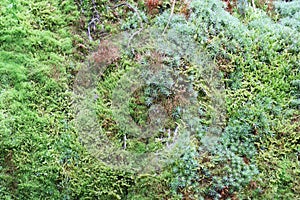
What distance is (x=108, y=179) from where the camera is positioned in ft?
11.5

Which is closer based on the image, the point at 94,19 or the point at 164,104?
the point at 164,104

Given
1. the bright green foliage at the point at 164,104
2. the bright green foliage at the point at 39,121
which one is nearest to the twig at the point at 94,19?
the bright green foliage at the point at 164,104

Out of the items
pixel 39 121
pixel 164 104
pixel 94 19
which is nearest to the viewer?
pixel 39 121

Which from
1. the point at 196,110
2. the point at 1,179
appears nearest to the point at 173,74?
the point at 196,110

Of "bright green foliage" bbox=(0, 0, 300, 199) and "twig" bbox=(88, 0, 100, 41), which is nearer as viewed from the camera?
"bright green foliage" bbox=(0, 0, 300, 199)

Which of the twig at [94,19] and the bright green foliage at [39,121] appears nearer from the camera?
the bright green foliage at [39,121]

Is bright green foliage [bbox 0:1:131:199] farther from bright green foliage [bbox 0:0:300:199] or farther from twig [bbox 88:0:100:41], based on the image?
twig [bbox 88:0:100:41]

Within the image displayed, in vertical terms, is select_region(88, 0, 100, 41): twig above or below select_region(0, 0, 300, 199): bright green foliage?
above

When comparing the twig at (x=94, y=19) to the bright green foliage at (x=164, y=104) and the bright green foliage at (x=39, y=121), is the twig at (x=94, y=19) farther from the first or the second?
the bright green foliage at (x=39, y=121)

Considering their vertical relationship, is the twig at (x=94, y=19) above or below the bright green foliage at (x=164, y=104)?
above

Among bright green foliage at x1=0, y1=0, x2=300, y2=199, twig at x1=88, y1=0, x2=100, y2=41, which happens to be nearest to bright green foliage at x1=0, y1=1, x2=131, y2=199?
bright green foliage at x1=0, y1=0, x2=300, y2=199

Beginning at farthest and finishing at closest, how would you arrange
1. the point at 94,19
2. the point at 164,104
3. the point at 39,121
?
1. the point at 94,19
2. the point at 164,104
3. the point at 39,121

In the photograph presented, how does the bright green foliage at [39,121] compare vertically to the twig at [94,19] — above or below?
below

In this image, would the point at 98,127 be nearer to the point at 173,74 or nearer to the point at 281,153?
the point at 173,74
